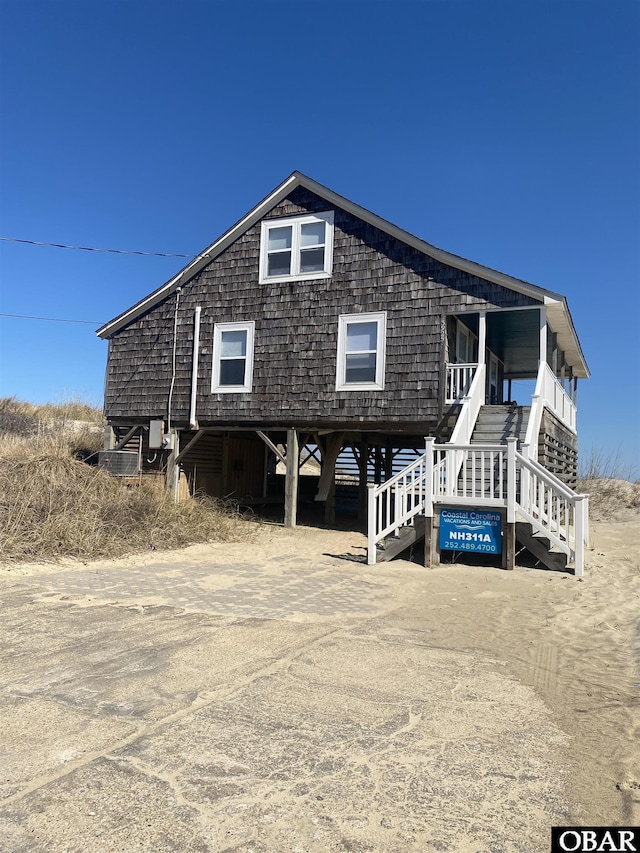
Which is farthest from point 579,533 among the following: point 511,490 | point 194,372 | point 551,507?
point 194,372

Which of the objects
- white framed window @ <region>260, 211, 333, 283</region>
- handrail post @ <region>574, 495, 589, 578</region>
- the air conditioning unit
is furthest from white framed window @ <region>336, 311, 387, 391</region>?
the air conditioning unit

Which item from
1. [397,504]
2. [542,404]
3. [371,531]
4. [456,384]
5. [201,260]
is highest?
[201,260]

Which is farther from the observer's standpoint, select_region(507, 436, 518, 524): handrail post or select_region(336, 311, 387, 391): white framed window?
select_region(336, 311, 387, 391): white framed window

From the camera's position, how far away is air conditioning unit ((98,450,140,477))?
51.9ft

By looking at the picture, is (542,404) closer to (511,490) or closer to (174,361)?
(511,490)

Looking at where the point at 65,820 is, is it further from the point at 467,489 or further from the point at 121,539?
the point at 467,489

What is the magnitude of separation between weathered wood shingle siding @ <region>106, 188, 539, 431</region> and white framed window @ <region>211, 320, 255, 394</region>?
17 cm

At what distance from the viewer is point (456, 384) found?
13477 millimetres

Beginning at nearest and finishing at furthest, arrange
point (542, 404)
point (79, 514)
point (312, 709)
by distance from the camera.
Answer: point (312, 709) → point (79, 514) → point (542, 404)

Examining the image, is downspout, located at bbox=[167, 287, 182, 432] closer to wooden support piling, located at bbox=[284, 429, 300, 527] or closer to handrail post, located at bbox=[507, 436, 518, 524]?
wooden support piling, located at bbox=[284, 429, 300, 527]

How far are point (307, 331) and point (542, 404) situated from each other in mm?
5577

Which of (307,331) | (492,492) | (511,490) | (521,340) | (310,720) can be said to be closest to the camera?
(310,720)

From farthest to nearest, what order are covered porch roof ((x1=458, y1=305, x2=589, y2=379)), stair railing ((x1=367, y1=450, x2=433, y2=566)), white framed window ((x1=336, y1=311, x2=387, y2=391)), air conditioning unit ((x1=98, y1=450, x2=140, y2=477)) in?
air conditioning unit ((x1=98, y1=450, x2=140, y2=477)), covered porch roof ((x1=458, y1=305, x2=589, y2=379)), white framed window ((x1=336, y1=311, x2=387, y2=391)), stair railing ((x1=367, y1=450, x2=433, y2=566))

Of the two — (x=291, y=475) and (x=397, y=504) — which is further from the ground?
(x=291, y=475)
